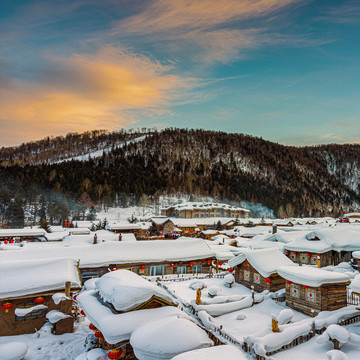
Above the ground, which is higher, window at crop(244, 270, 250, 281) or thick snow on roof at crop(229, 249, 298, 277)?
thick snow on roof at crop(229, 249, 298, 277)

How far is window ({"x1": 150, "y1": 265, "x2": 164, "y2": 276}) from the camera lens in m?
27.2

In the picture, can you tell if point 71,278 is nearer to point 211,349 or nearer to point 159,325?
point 159,325

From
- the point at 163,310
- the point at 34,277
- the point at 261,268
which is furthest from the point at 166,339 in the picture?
the point at 261,268

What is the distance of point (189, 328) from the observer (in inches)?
411

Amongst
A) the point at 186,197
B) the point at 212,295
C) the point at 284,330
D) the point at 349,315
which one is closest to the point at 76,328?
the point at 212,295

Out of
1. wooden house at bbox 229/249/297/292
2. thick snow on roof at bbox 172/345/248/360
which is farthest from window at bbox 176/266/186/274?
thick snow on roof at bbox 172/345/248/360

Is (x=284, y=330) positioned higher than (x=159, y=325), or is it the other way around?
(x=159, y=325)

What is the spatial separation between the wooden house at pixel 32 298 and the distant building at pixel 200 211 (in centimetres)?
8559

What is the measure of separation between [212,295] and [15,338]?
43.2 feet

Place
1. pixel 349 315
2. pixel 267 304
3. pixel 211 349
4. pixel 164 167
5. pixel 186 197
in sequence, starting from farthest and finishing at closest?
pixel 164 167
pixel 186 197
pixel 267 304
pixel 349 315
pixel 211 349

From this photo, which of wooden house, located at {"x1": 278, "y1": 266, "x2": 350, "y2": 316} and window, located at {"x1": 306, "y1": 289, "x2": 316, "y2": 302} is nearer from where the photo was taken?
wooden house, located at {"x1": 278, "y1": 266, "x2": 350, "y2": 316}

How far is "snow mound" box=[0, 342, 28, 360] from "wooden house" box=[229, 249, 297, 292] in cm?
1651

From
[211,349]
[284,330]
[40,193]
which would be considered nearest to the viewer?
[211,349]

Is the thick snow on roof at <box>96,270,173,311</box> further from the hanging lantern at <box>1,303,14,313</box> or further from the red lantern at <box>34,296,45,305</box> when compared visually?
the hanging lantern at <box>1,303,14,313</box>
